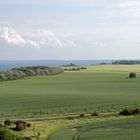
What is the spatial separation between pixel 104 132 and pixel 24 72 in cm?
10882

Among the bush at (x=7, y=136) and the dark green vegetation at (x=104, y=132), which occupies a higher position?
the bush at (x=7, y=136)

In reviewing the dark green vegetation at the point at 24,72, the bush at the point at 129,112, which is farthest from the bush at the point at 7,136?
the dark green vegetation at the point at 24,72

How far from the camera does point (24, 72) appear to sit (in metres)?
156

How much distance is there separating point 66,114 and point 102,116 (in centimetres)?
507

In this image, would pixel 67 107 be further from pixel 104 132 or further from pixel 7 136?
pixel 7 136

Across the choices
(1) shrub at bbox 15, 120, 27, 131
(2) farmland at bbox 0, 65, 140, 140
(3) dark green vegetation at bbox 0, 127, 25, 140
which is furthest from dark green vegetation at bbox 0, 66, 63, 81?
(3) dark green vegetation at bbox 0, 127, 25, 140

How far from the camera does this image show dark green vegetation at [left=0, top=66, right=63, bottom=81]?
467ft

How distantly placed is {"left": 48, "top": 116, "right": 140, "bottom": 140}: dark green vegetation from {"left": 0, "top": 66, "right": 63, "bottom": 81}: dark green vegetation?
8797 cm

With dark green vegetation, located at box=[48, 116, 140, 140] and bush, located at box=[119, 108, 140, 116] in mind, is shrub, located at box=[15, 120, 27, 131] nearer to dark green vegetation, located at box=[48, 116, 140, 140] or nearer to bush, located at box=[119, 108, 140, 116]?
dark green vegetation, located at box=[48, 116, 140, 140]

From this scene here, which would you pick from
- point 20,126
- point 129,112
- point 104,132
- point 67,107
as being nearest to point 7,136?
point 20,126

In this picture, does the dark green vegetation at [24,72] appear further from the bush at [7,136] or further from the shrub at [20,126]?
the bush at [7,136]

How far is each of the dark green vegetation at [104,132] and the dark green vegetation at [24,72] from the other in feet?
289

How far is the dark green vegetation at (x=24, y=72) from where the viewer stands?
14225 cm

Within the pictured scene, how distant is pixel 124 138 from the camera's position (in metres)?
45.2
